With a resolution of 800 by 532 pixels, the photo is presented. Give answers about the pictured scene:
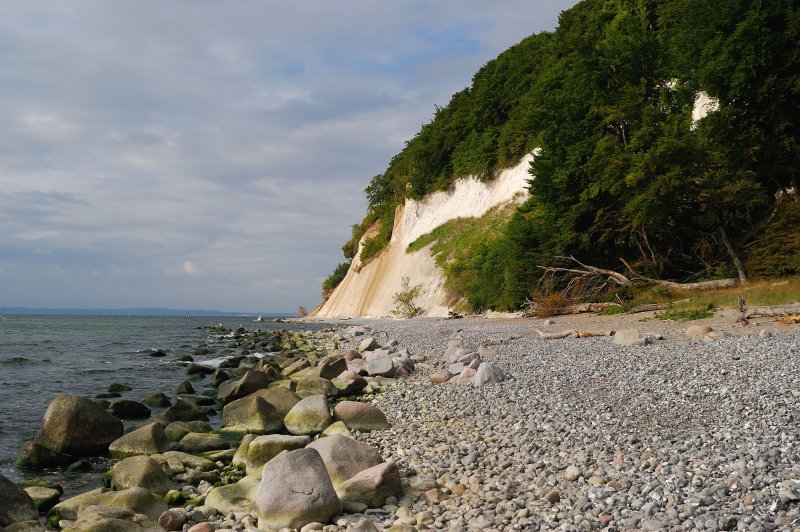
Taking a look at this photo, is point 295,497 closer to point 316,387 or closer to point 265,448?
point 265,448

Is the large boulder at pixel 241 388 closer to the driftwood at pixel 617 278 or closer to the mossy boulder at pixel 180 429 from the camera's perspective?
the mossy boulder at pixel 180 429

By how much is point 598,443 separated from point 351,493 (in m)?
2.81

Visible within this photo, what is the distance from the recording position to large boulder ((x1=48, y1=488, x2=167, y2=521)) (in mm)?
6141

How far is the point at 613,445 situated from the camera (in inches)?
251

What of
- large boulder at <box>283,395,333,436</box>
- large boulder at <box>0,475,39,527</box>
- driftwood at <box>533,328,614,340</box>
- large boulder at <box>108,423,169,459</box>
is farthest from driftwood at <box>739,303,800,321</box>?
large boulder at <box>0,475,39,527</box>

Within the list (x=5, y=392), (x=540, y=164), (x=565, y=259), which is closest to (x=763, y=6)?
(x=540, y=164)

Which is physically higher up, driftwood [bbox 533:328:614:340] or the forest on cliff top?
the forest on cliff top

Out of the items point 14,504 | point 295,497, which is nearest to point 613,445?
point 295,497

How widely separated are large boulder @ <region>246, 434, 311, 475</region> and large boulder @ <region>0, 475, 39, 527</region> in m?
2.48

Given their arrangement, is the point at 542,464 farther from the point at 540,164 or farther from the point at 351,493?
the point at 540,164

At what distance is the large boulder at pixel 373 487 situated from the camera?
236 inches

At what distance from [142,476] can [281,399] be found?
367 centimetres

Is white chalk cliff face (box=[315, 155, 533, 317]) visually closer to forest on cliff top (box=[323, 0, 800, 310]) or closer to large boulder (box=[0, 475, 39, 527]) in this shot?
forest on cliff top (box=[323, 0, 800, 310])

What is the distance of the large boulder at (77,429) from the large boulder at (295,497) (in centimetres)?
464
